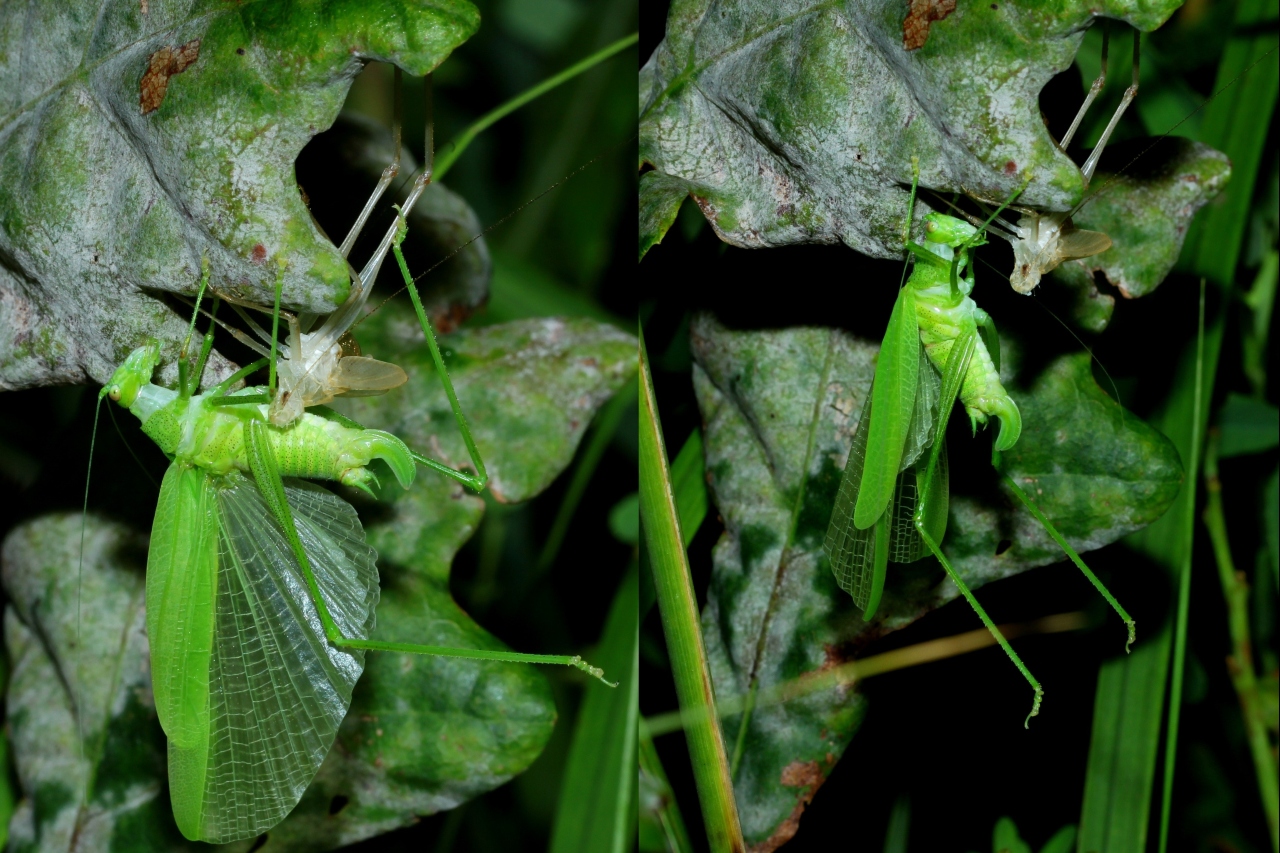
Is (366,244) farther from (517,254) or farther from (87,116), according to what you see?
(517,254)

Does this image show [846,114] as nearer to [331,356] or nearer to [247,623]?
[331,356]

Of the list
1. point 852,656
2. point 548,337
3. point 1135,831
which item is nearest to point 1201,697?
point 1135,831

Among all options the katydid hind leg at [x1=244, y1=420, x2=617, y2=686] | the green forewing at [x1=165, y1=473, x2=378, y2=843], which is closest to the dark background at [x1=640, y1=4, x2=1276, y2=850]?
the katydid hind leg at [x1=244, y1=420, x2=617, y2=686]

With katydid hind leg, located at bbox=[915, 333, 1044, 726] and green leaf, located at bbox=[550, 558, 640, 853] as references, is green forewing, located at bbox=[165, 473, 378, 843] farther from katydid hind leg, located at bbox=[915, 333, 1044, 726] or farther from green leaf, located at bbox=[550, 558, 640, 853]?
katydid hind leg, located at bbox=[915, 333, 1044, 726]

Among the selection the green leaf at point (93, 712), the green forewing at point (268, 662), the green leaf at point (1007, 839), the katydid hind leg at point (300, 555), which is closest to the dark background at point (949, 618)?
the green leaf at point (1007, 839)

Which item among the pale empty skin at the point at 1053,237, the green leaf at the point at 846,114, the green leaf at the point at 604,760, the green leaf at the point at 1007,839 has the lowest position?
the green leaf at the point at 604,760

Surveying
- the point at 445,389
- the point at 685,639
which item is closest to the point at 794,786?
the point at 685,639

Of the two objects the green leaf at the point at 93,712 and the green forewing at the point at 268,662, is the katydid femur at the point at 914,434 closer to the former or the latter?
the green forewing at the point at 268,662
